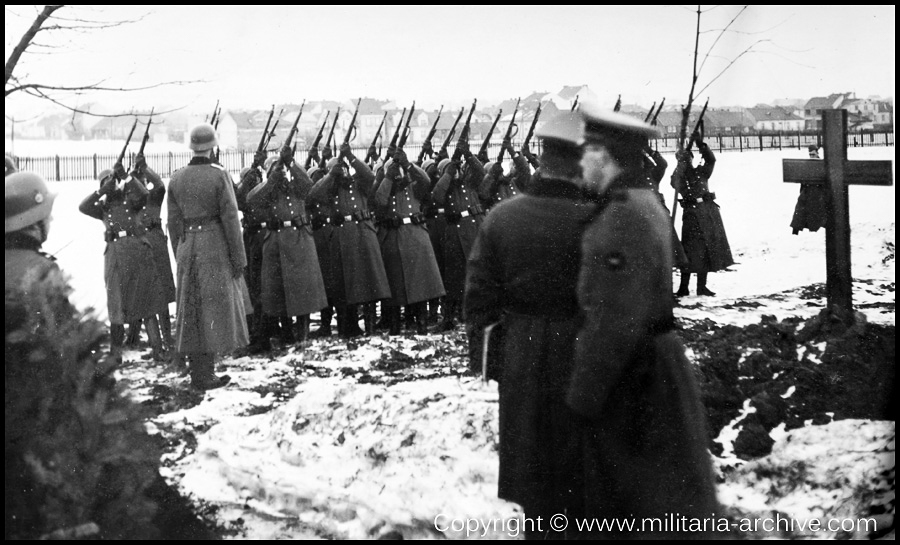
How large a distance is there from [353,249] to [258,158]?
1.41 metres

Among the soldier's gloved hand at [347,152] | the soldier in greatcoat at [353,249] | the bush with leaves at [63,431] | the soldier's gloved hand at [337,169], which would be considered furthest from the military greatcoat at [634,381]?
the soldier in greatcoat at [353,249]

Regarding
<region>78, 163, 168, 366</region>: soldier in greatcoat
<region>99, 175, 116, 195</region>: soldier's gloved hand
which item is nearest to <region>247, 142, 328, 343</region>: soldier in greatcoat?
<region>78, 163, 168, 366</region>: soldier in greatcoat

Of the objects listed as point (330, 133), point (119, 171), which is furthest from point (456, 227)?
point (119, 171)

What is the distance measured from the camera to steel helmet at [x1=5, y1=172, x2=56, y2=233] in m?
3.00

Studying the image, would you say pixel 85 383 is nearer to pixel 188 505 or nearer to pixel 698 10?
pixel 188 505

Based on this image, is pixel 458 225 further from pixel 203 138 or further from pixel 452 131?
pixel 203 138

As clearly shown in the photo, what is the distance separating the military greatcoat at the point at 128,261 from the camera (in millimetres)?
5234

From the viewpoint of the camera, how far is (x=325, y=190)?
6.93 m

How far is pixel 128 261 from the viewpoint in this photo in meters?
5.91

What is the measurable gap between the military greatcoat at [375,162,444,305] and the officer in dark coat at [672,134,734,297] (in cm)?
194

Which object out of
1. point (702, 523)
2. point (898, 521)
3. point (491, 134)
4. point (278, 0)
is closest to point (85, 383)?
point (278, 0)

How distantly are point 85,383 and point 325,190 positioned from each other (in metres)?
4.29

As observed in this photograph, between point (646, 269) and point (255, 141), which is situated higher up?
point (255, 141)

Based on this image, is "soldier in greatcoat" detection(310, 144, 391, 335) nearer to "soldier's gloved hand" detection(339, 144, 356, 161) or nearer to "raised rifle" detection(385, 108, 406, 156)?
"soldier's gloved hand" detection(339, 144, 356, 161)
